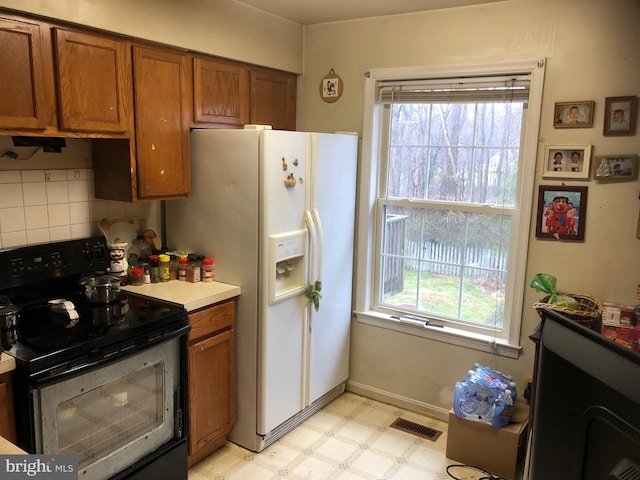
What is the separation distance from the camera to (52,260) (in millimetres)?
2252

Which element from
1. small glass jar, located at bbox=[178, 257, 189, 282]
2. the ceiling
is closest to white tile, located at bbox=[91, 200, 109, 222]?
small glass jar, located at bbox=[178, 257, 189, 282]

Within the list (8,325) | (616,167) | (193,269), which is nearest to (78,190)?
(193,269)

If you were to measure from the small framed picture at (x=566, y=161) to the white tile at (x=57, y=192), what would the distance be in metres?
2.35

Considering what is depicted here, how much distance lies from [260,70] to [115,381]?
1898mm

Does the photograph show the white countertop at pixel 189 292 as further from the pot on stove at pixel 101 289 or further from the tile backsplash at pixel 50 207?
the tile backsplash at pixel 50 207

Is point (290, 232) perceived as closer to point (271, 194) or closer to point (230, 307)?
point (271, 194)

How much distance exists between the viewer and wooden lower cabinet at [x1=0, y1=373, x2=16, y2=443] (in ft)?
5.43

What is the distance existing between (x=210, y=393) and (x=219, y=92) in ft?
5.15

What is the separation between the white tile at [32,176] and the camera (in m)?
2.22

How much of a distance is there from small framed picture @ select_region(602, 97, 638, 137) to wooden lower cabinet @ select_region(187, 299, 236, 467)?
2001mm

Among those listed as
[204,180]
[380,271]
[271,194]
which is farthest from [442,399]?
[204,180]

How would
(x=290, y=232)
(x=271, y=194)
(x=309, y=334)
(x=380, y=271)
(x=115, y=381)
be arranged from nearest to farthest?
1. (x=115, y=381)
2. (x=271, y=194)
3. (x=290, y=232)
4. (x=309, y=334)
5. (x=380, y=271)

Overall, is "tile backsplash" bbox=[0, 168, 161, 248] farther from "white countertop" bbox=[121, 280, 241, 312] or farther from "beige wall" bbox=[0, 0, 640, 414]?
"beige wall" bbox=[0, 0, 640, 414]

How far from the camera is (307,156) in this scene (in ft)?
8.64
